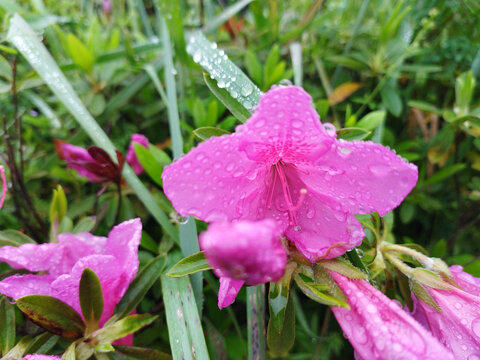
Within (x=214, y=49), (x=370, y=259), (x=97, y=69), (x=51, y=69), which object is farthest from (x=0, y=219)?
(x=370, y=259)

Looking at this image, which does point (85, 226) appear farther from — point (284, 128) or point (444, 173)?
point (444, 173)

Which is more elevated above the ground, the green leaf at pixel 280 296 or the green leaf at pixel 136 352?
the green leaf at pixel 280 296

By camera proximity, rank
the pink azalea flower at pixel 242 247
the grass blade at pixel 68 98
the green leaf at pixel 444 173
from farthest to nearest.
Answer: the green leaf at pixel 444 173, the grass blade at pixel 68 98, the pink azalea flower at pixel 242 247

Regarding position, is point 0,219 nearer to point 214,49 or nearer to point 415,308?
point 214,49

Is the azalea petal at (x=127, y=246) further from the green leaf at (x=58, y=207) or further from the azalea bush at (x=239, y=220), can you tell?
the green leaf at (x=58, y=207)

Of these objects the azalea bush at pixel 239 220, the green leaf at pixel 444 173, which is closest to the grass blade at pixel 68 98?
the azalea bush at pixel 239 220

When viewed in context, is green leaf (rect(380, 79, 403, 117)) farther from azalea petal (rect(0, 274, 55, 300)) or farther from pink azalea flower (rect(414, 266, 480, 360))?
azalea petal (rect(0, 274, 55, 300))

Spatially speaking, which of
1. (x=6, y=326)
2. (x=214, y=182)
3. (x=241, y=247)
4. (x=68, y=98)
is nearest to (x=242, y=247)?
(x=241, y=247)

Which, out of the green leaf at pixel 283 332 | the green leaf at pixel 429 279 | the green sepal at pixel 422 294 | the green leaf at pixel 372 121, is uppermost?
the green leaf at pixel 372 121

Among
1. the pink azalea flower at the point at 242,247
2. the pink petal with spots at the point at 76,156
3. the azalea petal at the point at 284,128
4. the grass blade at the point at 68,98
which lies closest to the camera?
the pink azalea flower at the point at 242,247
